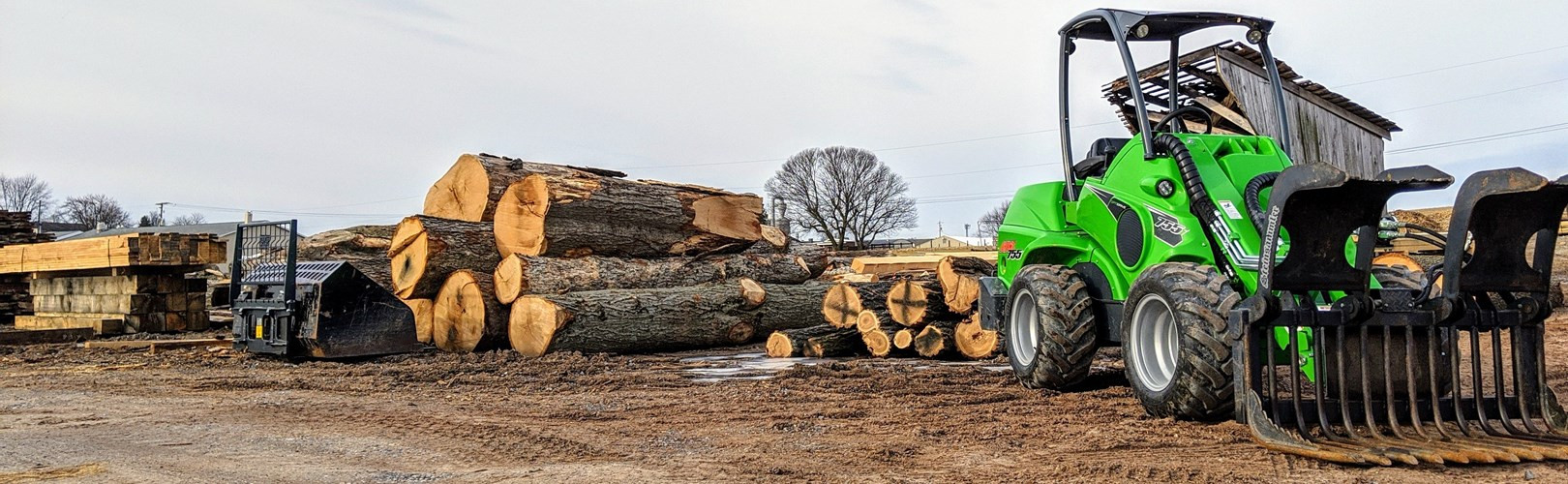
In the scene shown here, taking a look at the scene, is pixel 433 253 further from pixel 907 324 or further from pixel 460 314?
pixel 907 324

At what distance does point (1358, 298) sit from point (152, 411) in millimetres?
6251

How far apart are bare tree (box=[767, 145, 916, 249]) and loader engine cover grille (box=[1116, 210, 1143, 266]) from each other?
155 ft

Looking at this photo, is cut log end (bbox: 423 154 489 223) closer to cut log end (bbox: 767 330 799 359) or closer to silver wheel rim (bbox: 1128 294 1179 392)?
cut log end (bbox: 767 330 799 359)

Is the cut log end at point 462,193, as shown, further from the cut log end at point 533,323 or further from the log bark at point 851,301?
the log bark at point 851,301

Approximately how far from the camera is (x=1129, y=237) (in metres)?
6.05

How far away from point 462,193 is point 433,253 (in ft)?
3.78

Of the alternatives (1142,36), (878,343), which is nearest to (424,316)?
(878,343)

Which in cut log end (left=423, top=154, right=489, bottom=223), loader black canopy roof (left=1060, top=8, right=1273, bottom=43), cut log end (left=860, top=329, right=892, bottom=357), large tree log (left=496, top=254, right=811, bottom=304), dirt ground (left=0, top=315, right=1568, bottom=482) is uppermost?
loader black canopy roof (left=1060, top=8, right=1273, bottom=43)

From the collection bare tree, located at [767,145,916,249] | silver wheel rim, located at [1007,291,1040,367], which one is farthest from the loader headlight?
bare tree, located at [767,145,916,249]

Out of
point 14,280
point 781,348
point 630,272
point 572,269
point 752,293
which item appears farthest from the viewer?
point 14,280

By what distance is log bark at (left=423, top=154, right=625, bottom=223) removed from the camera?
11.6 m

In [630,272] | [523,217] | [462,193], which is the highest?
[462,193]

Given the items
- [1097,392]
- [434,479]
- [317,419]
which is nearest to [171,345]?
[317,419]

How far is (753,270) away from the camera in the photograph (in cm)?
1327
